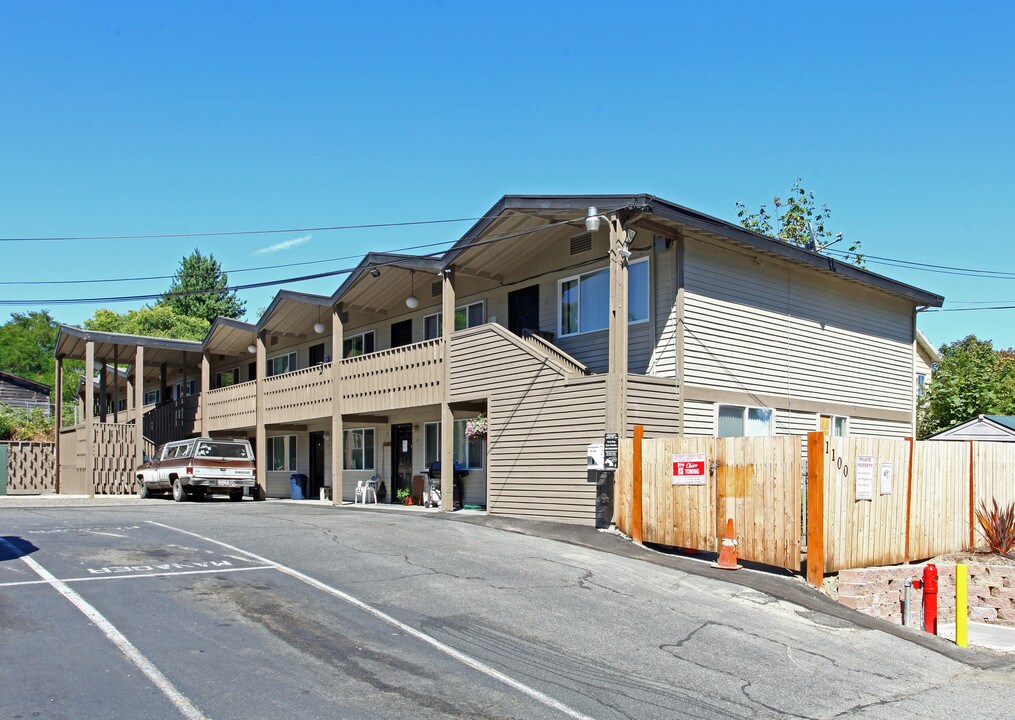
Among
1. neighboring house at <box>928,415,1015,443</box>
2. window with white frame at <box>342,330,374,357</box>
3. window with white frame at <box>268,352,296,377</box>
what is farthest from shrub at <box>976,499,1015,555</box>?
window with white frame at <box>268,352,296,377</box>

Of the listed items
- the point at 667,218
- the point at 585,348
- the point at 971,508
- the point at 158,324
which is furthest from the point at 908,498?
the point at 158,324

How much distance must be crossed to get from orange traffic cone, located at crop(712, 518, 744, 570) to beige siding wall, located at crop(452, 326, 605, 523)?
3.40 meters

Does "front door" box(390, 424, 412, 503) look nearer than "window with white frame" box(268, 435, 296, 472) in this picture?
Yes

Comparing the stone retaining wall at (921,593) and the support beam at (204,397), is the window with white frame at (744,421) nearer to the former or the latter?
the stone retaining wall at (921,593)

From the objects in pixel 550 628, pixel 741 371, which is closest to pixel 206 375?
pixel 741 371

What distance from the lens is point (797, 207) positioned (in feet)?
135

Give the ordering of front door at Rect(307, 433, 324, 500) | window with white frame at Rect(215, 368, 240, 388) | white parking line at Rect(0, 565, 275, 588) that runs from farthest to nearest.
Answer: window with white frame at Rect(215, 368, 240, 388) < front door at Rect(307, 433, 324, 500) < white parking line at Rect(0, 565, 275, 588)

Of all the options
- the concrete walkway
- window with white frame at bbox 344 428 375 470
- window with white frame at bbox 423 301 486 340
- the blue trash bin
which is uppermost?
window with white frame at bbox 423 301 486 340

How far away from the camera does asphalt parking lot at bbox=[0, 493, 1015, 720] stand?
7.10 meters

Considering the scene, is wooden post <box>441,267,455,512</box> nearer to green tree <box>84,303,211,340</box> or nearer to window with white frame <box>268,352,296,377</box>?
window with white frame <box>268,352,296,377</box>

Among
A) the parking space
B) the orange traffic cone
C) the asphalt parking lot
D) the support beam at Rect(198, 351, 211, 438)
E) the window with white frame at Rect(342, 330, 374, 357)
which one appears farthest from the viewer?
the support beam at Rect(198, 351, 211, 438)

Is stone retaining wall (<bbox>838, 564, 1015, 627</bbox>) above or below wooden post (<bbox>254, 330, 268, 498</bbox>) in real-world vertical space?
below

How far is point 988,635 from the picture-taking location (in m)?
13.1

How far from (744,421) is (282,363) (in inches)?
793
